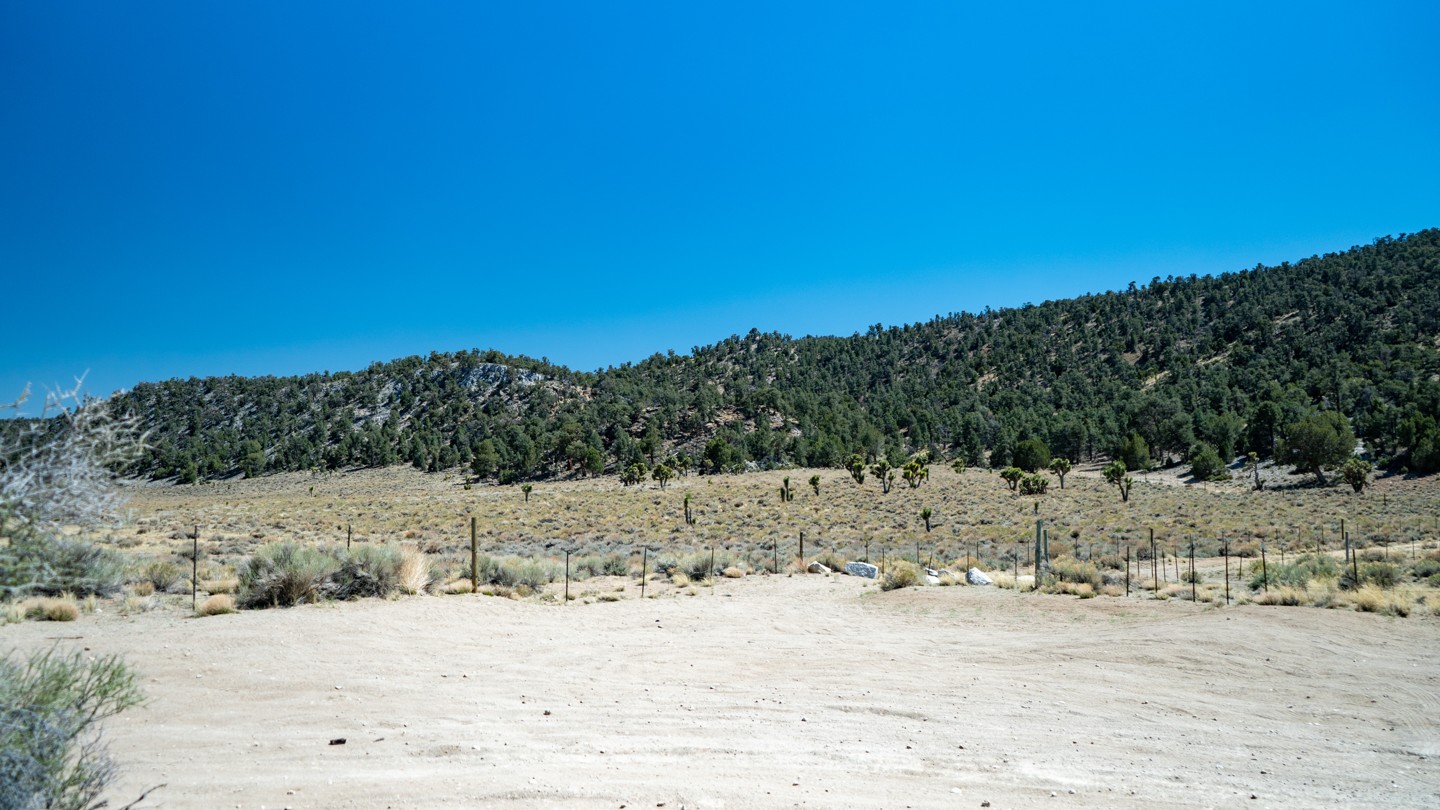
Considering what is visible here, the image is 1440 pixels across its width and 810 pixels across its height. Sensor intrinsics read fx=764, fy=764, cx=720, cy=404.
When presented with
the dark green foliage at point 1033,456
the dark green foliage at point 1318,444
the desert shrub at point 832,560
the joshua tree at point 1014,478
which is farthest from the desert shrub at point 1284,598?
the dark green foliage at point 1033,456

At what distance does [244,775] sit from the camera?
6.46m

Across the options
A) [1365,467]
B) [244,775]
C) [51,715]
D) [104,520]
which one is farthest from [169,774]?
[1365,467]

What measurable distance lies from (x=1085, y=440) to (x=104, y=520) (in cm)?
8906

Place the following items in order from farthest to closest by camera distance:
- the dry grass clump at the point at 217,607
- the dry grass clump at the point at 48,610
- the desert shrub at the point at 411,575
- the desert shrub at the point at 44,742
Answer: the desert shrub at the point at 411,575, the dry grass clump at the point at 217,607, the dry grass clump at the point at 48,610, the desert shrub at the point at 44,742

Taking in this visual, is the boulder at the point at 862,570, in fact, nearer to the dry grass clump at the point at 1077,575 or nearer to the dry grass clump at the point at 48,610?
the dry grass clump at the point at 1077,575

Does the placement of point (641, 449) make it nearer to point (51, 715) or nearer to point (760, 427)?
point (760, 427)

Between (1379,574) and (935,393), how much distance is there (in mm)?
100788

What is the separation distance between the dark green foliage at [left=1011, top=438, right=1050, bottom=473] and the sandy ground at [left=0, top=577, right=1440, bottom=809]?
58.3 meters

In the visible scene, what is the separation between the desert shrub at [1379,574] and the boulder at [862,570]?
11.5 meters

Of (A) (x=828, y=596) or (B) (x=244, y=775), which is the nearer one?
(B) (x=244, y=775)

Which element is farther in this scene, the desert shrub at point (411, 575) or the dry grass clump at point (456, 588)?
the dry grass clump at point (456, 588)

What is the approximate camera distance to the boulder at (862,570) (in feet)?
74.1

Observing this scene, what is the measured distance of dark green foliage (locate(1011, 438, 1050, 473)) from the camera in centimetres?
7131

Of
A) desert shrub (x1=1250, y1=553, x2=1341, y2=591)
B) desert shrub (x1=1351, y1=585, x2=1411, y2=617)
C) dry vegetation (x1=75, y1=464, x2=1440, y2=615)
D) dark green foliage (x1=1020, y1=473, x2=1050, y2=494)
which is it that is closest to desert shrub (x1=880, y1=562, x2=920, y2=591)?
dry vegetation (x1=75, y1=464, x2=1440, y2=615)
